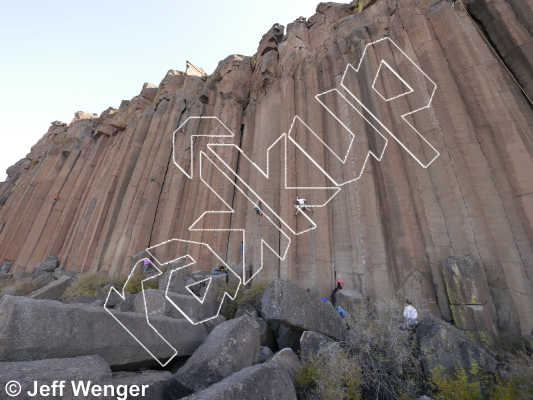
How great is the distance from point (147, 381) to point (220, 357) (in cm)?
95

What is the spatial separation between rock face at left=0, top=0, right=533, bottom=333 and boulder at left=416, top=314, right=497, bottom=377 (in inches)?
105

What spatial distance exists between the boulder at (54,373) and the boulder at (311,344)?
2990 mm

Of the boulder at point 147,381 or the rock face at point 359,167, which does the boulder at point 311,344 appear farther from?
the rock face at point 359,167

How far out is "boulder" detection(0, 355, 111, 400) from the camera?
2.21 m

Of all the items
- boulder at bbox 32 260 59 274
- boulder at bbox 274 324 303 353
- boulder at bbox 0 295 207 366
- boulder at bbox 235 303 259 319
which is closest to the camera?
boulder at bbox 0 295 207 366

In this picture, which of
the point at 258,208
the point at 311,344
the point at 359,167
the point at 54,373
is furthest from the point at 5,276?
the point at 359,167

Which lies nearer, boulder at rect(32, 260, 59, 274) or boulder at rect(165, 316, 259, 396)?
boulder at rect(165, 316, 259, 396)

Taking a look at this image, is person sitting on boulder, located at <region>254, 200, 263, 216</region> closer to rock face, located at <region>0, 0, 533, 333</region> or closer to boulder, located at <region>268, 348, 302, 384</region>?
rock face, located at <region>0, 0, 533, 333</region>

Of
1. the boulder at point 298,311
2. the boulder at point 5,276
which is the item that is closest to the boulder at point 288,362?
the boulder at point 298,311

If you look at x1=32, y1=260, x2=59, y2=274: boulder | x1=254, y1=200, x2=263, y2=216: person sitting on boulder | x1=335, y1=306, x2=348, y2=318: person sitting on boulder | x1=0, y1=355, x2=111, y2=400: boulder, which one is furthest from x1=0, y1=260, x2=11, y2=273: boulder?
x1=335, y1=306, x2=348, y2=318: person sitting on boulder

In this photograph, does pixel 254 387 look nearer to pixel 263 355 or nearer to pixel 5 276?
pixel 263 355

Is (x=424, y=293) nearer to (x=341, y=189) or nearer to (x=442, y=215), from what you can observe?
(x=442, y=215)

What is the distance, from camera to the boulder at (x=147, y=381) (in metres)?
3.14

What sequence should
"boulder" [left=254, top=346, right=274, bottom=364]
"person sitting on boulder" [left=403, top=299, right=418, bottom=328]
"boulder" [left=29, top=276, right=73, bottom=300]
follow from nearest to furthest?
"boulder" [left=254, top=346, right=274, bottom=364] → "person sitting on boulder" [left=403, top=299, right=418, bottom=328] → "boulder" [left=29, top=276, right=73, bottom=300]
